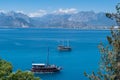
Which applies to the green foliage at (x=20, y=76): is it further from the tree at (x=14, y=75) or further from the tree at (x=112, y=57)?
the tree at (x=112, y=57)

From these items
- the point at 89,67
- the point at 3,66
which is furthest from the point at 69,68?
the point at 3,66

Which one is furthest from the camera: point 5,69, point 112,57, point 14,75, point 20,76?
point 5,69

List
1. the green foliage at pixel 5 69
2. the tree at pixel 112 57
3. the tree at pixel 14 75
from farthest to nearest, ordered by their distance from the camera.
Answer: the green foliage at pixel 5 69
the tree at pixel 14 75
the tree at pixel 112 57

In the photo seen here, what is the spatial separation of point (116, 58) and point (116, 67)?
0.43 m

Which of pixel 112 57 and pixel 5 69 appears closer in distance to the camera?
pixel 112 57

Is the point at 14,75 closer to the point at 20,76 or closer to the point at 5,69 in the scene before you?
the point at 20,76

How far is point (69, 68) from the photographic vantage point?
8762cm

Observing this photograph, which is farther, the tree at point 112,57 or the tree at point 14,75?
the tree at point 14,75

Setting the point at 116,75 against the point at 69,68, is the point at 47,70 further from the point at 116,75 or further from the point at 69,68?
the point at 116,75

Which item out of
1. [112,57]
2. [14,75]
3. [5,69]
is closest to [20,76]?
[14,75]

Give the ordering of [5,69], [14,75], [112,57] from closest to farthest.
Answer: [112,57]
[14,75]
[5,69]

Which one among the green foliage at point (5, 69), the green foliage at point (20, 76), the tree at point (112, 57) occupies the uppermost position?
the tree at point (112, 57)

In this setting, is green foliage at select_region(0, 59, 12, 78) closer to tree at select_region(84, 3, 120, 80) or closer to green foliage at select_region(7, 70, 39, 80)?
green foliage at select_region(7, 70, 39, 80)

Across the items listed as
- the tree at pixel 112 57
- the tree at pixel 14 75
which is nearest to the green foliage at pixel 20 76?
the tree at pixel 14 75
